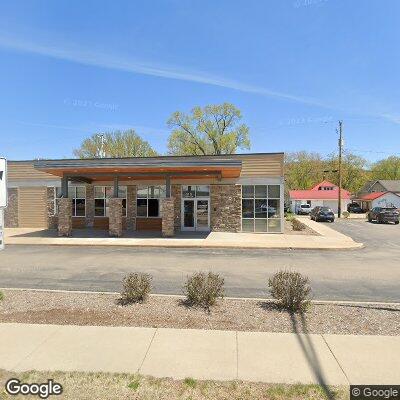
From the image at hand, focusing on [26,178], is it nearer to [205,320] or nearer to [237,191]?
[237,191]

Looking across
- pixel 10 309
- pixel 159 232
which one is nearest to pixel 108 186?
pixel 159 232

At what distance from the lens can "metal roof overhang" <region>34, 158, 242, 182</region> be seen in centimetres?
1894

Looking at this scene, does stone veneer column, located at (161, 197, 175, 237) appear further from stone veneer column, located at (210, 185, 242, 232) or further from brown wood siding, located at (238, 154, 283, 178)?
brown wood siding, located at (238, 154, 283, 178)

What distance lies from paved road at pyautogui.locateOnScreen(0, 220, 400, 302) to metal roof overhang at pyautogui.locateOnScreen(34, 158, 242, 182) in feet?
15.7

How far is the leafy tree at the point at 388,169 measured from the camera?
86688mm

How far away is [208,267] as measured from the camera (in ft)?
41.0

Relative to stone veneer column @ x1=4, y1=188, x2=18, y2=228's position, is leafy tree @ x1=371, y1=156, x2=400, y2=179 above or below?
above

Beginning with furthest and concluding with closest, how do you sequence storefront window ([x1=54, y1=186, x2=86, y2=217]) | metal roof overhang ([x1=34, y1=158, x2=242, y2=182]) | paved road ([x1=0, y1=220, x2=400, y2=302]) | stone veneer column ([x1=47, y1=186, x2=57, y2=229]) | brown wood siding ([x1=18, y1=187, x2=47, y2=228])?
1. brown wood siding ([x1=18, y1=187, x2=47, y2=228])
2. stone veneer column ([x1=47, y1=186, x2=57, y2=229])
3. storefront window ([x1=54, y1=186, x2=86, y2=217])
4. metal roof overhang ([x1=34, y1=158, x2=242, y2=182])
5. paved road ([x1=0, y1=220, x2=400, y2=302])

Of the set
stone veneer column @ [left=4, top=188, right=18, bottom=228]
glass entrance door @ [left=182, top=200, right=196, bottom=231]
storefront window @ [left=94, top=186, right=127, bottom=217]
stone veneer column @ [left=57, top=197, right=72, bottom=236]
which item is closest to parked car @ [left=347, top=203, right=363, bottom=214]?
glass entrance door @ [left=182, top=200, right=196, bottom=231]

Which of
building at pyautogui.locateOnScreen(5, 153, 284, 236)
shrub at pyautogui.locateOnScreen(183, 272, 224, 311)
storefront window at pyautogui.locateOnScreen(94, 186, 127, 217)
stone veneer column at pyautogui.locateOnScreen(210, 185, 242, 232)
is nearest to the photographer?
shrub at pyautogui.locateOnScreen(183, 272, 224, 311)

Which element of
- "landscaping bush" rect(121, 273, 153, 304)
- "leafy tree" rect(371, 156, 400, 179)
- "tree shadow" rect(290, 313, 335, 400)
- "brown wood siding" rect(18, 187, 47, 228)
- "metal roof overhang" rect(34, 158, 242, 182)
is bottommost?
"tree shadow" rect(290, 313, 335, 400)

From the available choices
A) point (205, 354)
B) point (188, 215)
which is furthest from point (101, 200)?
point (205, 354)

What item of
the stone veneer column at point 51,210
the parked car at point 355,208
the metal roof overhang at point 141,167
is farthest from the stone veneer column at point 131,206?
the parked car at point 355,208

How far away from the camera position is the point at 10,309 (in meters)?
7.29
